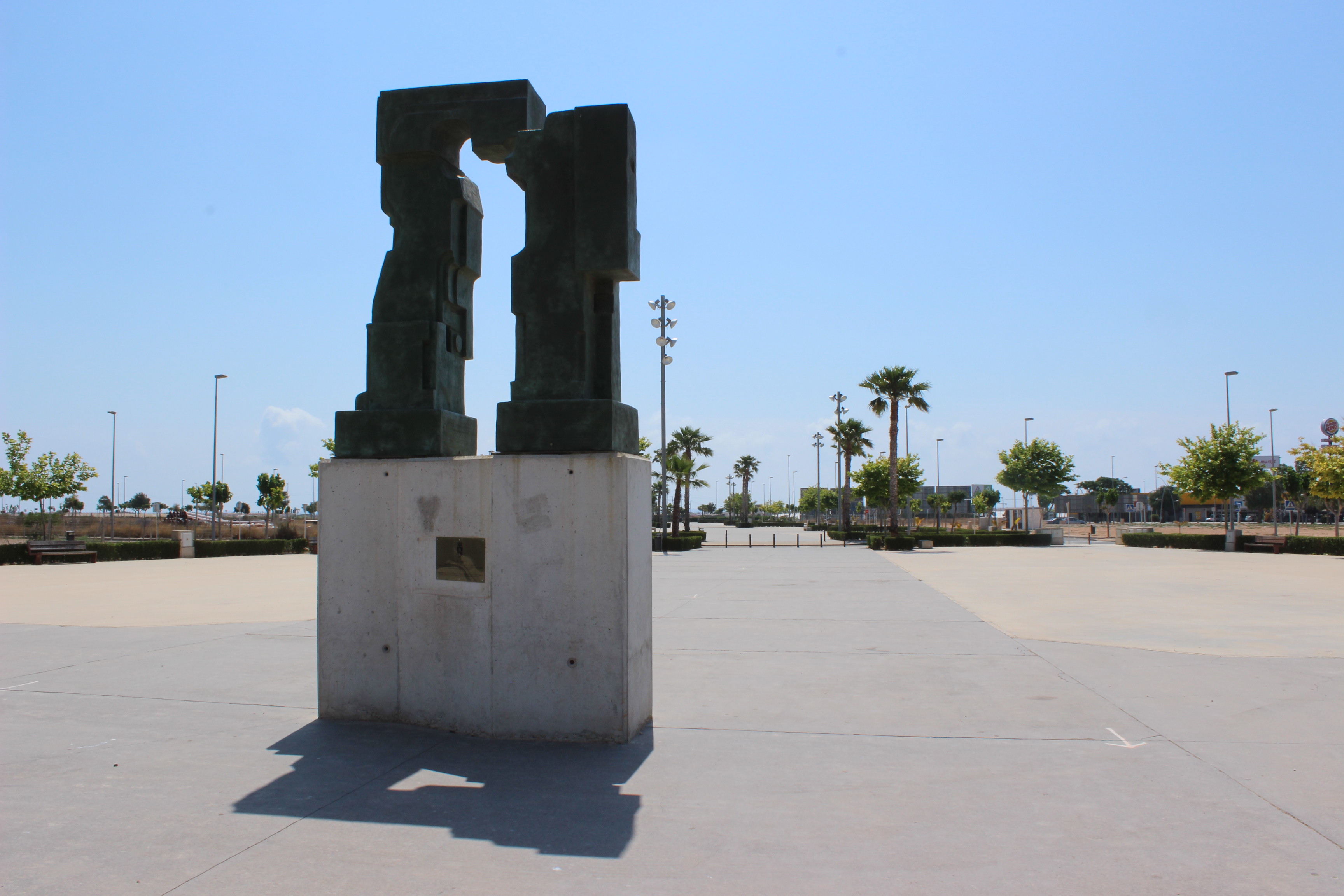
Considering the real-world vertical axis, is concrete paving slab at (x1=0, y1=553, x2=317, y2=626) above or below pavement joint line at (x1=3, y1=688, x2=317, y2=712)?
below

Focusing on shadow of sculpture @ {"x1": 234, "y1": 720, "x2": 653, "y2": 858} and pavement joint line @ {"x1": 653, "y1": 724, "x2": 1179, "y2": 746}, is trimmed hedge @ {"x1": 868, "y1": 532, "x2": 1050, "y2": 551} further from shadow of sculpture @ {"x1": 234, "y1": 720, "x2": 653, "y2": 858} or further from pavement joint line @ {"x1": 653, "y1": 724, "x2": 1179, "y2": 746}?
shadow of sculpture @ {"x1": 234, "y1": 720, "x2": 653, "y2": 858}

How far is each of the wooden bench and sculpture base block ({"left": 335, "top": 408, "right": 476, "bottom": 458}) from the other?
23.9 meters

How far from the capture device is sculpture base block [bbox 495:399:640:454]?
5738 mm

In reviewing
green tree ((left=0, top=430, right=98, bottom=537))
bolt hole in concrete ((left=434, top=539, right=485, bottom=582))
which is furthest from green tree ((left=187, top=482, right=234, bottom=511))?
bolt hole in concrete ((left=434, top=539, right=485, bottom=582))

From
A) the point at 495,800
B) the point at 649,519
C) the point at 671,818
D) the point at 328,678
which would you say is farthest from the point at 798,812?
the point at 328,678

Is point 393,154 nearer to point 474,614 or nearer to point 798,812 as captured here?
point 474,614

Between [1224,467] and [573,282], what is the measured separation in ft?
141

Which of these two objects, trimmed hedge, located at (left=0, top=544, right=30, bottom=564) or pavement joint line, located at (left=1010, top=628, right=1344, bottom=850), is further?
trimmed hedge, located at (left=0, top=544, right=30, bottom=564)

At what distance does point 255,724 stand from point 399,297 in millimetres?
3293

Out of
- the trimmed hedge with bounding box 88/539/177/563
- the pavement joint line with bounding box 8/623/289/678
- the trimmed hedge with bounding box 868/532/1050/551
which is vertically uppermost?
the pavement joint line with bounding box 8/623/289/678

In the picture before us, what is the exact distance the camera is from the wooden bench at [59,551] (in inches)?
978

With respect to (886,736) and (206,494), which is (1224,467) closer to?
(886,736)

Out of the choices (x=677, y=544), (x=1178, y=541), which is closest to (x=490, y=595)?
(x=677, y=544)

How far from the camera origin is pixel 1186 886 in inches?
132
